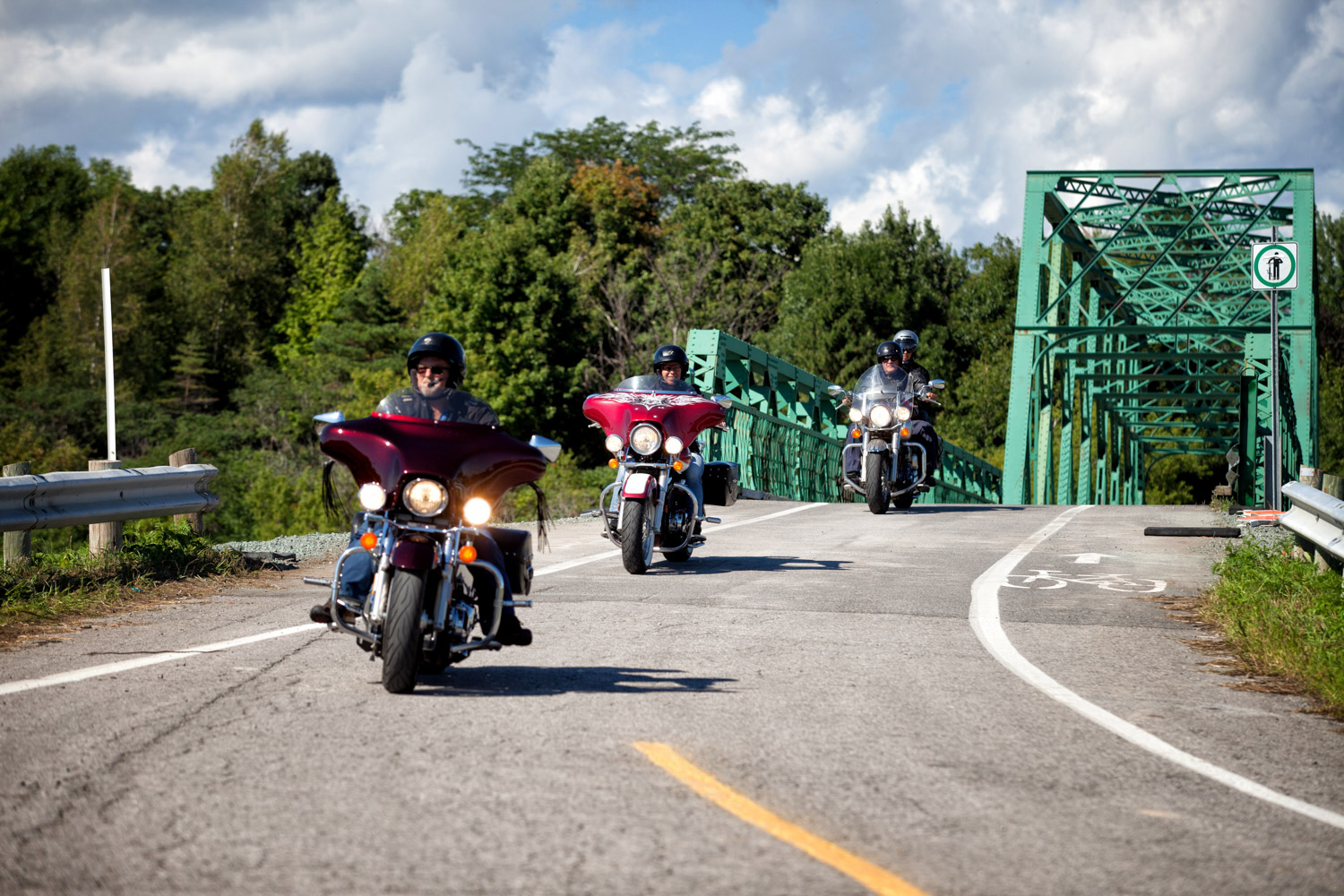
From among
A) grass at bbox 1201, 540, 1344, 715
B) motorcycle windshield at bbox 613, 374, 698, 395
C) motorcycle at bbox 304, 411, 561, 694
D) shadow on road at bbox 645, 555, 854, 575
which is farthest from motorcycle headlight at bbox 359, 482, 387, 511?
motorcycle windshield at bbox 613, 374, 698, 395

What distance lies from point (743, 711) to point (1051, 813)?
1.50 metres

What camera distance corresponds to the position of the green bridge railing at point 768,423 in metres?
19.6

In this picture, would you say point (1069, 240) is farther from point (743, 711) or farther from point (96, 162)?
point (96, 162)

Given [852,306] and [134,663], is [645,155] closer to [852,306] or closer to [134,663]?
[852,306]

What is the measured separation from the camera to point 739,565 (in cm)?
1053

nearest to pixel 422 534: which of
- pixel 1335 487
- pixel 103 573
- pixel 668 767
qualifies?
pixel 668 767

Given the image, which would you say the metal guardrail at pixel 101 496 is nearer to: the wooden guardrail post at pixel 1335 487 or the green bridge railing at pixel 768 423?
the wooden guardrail post at pixel 1335 487

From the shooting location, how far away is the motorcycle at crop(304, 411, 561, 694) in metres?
5.18

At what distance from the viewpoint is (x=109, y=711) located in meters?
5.01

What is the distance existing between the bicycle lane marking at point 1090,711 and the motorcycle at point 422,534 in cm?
231

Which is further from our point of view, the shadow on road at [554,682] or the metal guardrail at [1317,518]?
the metal guardrail at [1317,518]

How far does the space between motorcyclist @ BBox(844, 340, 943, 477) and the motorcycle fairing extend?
1087 cm

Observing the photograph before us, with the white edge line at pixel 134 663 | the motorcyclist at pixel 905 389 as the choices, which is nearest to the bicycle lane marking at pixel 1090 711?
the white edge line at pixel 134 663

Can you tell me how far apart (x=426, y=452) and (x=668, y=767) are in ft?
5.51
